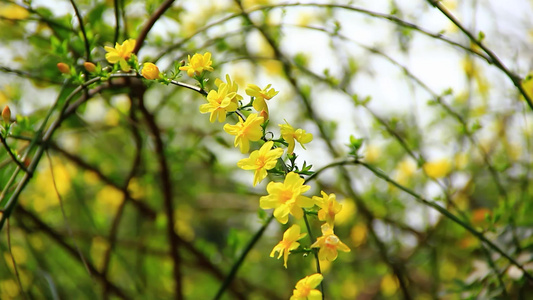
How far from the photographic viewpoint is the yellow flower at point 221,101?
55 cm

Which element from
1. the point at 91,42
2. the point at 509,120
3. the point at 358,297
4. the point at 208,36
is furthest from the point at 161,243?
the point at 509,120

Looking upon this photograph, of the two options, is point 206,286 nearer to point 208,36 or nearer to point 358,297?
point 358,297

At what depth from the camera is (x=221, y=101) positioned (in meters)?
0.56

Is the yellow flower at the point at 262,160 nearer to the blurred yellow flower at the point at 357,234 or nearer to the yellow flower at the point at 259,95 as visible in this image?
the yellow flower at the point at 259,95

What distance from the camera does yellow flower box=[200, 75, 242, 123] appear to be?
55 centimetres

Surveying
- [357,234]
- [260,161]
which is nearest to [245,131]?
[260,161]

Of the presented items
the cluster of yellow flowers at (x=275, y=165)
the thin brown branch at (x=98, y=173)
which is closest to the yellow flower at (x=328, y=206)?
the cluster of yellow flowers at (x=275, y=165)

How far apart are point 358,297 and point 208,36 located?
3.68 feet

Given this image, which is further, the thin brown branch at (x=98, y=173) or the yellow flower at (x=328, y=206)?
the thin brown branch at (x=98, y=173)

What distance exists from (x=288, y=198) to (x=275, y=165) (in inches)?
2.1

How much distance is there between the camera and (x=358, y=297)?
5.75 feet

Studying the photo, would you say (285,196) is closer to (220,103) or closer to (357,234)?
(220,103)

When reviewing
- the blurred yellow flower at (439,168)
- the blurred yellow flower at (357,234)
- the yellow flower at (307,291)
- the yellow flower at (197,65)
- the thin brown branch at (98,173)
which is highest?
the blurred yellow flower at (439,168)

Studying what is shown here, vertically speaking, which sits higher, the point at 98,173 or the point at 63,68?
the point at 98,173
